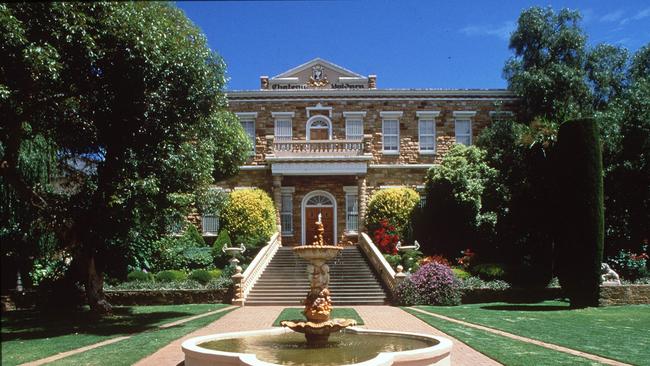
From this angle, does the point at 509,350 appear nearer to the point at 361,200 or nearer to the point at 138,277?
the point at 138,277

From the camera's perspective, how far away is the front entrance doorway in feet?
109

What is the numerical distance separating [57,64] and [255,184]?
20.9 m

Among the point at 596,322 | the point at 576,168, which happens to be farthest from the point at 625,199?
the point at 596,322

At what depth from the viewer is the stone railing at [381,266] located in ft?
75.3

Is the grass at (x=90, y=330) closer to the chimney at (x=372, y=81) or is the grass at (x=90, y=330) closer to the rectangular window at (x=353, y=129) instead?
the rectangular window at (x=353, y=129)

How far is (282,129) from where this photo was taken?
33.7 metres

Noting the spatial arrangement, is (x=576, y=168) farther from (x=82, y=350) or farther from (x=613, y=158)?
(x=82, y=350)

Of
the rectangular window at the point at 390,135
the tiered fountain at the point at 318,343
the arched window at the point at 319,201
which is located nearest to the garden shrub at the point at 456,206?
the rectangular window at the point at 390,135

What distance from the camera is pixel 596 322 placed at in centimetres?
1636

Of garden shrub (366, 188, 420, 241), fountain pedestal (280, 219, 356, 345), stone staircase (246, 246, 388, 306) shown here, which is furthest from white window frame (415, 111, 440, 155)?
fountain pedestal (280, 219, 356, 345)

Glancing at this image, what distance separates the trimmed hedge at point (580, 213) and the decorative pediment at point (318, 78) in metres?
15.6

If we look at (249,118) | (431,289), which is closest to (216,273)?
(431,289)

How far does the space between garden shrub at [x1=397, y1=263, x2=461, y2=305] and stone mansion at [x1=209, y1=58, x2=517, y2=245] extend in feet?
34.3

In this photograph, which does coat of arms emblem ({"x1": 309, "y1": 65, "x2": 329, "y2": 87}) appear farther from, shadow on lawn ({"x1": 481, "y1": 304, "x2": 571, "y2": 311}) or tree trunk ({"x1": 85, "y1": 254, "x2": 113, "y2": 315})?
tree trunk ({"x1": 85, "y1": 254, "x2": 113, "y2": 315})
